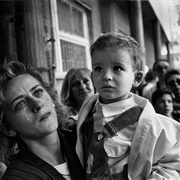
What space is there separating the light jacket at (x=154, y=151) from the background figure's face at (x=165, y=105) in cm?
144

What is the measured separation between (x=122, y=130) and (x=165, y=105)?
4.93 feet

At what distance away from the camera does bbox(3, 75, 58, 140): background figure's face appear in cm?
116

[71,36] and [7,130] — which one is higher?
[71,36]

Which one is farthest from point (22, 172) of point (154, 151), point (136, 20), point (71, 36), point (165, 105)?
point (136, 20)

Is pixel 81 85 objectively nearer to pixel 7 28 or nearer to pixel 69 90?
pixel 69 90

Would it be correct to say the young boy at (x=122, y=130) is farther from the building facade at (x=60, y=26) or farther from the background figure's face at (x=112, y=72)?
the building facade at (x=60, y=26)

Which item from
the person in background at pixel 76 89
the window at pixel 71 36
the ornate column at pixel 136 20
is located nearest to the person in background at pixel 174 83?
the person in background at pixel 76 89

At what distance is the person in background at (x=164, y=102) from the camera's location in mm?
2545

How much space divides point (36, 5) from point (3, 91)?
1259mm

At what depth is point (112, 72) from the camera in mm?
1201

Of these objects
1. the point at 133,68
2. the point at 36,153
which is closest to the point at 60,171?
the point at 36,153

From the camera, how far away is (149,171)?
3.62ft

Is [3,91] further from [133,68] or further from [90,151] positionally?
[133,68]

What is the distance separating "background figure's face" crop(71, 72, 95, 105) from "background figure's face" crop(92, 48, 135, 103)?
1.23 metres
